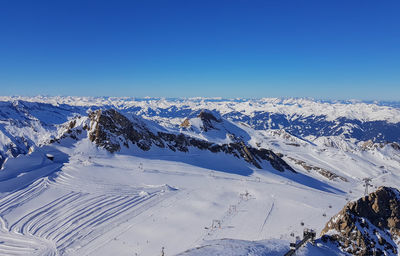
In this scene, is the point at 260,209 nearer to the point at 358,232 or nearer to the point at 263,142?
the point at 358,232

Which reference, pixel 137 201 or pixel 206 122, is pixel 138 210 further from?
pixel 206 122

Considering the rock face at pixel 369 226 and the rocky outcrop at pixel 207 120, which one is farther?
the rocky outcrop at pixel 207 120

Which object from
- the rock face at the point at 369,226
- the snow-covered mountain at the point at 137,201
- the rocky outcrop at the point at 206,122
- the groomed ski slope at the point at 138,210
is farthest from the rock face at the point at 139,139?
the rock face at the point at 369,226

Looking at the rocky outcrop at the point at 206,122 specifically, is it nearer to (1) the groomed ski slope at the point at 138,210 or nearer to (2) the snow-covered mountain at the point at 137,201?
(2) the snow-covered mountain at the point at 137,201

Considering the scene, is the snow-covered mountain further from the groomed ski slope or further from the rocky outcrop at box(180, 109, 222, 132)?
the rocky outcrop at box(180, 109, 222, 132)

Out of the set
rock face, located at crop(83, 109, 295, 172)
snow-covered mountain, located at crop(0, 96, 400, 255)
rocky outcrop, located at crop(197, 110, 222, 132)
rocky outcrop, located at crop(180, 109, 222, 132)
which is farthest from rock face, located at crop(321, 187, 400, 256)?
rocky outcrop, located at crop(197, 110, 222, 132)

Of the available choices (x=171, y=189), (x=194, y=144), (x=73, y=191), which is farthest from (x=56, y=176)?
(x=194, y=144)

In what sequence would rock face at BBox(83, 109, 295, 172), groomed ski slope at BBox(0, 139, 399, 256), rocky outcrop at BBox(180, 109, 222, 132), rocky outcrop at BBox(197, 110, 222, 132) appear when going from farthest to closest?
rocky outcrop at BBox(197, 110, 222, 132), rocky outcrop at BBox(180, 109, 222, 132), rock face at BBox(83, 109, 295, 172), groomed ski slope at BBox(0, 139, 399, 256)
